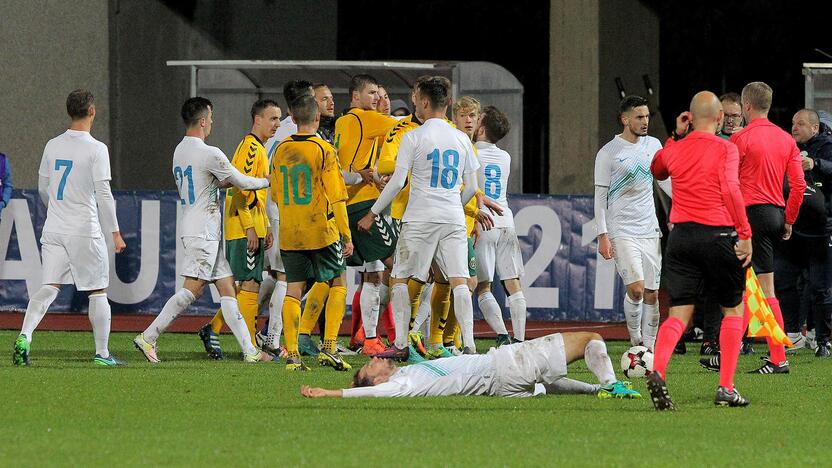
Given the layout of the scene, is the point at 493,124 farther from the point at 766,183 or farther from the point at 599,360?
the point at 599,360

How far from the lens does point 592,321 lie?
650 inches

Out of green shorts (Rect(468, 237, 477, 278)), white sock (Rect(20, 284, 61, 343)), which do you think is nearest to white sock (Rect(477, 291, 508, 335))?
green shorts (Rect(468, 237, 477, 278))

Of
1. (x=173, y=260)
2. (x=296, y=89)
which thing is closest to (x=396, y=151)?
(x=296, y=89)

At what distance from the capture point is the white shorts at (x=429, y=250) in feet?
36.9

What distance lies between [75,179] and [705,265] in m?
5.24

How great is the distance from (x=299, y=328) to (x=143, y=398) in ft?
9.73

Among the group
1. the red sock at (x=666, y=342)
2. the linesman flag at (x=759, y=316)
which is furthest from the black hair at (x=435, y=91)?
the red sock at (x=666, y=342)

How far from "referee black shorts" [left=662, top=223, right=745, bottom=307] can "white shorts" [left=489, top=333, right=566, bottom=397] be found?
770mm

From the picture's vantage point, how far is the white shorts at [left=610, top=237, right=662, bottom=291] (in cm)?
1198

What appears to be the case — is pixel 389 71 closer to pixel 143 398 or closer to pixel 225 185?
pixel 225 185

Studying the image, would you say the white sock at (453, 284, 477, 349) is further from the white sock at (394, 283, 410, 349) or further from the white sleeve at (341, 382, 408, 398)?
the white sleeve at (341, 382, 408, 398)

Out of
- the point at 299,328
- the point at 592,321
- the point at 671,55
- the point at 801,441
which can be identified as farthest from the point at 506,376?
the point at 671,55

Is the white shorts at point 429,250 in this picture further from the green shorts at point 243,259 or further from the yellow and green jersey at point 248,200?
the green shorts at point 243,259

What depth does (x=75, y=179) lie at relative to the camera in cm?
1152
